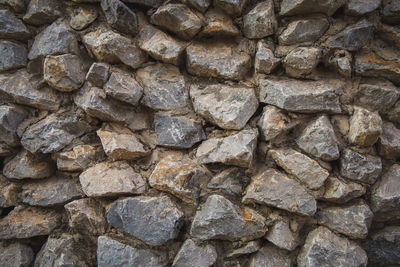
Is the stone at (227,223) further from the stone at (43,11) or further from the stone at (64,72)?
the stone at (43,11)

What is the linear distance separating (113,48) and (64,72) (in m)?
0.35

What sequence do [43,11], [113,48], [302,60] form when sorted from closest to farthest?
1. [302,60]
2. [113,48]
3. [43,11]

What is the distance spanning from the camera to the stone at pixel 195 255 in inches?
60.8

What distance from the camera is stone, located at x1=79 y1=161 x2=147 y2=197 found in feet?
5.39

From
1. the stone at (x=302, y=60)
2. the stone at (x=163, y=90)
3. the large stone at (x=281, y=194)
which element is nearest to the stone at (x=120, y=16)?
the stone at (x=163, y=90)

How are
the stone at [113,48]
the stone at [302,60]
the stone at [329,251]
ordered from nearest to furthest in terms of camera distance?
the stone at [329,251]
the stone at [302,60]
the stone at [113,48]

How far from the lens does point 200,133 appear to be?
1716mm

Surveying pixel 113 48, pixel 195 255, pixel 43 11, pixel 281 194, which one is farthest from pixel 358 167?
pixel 43 11

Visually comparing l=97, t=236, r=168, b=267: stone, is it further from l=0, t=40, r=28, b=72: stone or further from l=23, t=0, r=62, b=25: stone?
l=23, t=0, r=62, b=25: stone

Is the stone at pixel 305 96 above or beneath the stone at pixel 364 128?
above

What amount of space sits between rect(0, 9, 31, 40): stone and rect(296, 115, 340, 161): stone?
6.26 ft

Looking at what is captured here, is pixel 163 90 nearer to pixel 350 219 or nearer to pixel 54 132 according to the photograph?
pixel 54 132

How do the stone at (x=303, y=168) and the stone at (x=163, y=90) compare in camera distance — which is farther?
the stone at (x=163, y=90)

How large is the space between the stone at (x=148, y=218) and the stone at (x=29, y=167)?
55 cm
